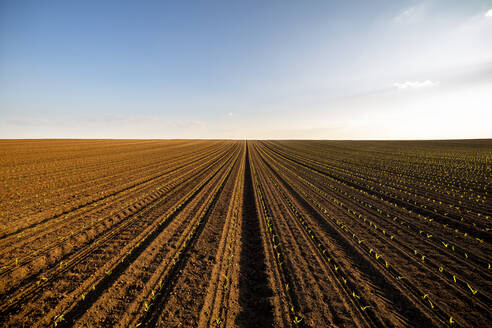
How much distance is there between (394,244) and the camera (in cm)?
639

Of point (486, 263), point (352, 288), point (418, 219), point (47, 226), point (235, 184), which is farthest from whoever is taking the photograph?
point (235, 184)

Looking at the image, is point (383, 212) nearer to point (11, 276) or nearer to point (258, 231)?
point (258, 231)

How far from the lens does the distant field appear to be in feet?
12.7

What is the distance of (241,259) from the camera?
574 centimetres

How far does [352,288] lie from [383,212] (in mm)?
6274

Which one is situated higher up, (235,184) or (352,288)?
(235,184)

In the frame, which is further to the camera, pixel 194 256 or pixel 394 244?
pixel 394 244

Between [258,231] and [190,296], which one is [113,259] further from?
[258,231]

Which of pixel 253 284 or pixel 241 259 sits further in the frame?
pixel 241 259

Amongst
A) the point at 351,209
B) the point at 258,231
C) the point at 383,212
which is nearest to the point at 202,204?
the point at 258,231

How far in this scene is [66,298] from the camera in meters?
4.11

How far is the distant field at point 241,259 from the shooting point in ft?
12.7

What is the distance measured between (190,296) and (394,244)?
6.98 meters

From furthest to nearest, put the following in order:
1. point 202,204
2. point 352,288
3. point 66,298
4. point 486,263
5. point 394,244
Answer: point 202,204
point 394,244
point 486,263
point 352,288
point 66,298
